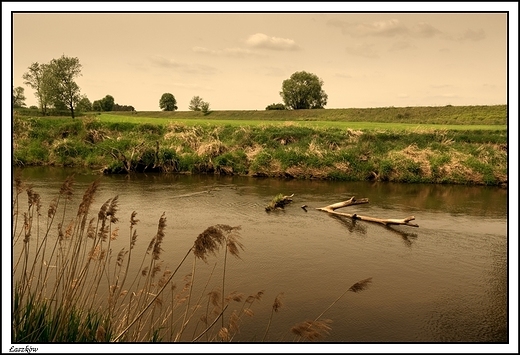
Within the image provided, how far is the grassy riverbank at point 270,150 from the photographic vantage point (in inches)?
1078

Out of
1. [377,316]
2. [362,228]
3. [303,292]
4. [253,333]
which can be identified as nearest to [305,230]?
[362,228]

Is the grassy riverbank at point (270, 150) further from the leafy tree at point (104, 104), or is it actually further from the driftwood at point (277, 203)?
the leafy tree at point (104, 104)

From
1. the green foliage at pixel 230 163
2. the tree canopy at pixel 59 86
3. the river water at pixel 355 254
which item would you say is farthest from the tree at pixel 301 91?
the river water at pixel 355 254

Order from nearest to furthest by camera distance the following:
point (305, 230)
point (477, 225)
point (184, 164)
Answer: point (305, 230), point (477, 225), point (184, 164)

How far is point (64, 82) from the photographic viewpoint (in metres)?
44.4

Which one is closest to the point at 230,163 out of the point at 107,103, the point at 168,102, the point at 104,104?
the point at 104,104

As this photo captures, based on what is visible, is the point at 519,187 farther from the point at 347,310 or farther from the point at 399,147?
the point at 399,147

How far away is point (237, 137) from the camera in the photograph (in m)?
32.0

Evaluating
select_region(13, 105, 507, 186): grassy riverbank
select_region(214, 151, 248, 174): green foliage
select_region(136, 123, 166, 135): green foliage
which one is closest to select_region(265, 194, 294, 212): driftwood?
select_region(13, 105, 507, 186): grassy riverbank

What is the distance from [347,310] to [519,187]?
4.09 meters

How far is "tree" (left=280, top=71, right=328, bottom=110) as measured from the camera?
78.4 meters

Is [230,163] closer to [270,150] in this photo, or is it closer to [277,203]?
[270,150]

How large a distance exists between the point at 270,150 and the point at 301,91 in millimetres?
51104

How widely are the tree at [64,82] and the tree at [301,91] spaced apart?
41186mm
